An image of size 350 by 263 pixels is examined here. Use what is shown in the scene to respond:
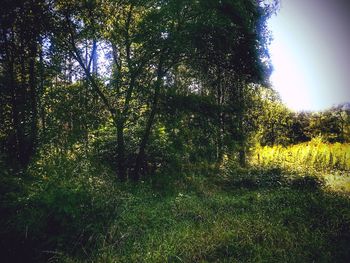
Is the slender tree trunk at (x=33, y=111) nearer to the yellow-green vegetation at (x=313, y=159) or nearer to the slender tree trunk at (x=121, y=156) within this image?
the slender tree trunk at (x=121, y=156)

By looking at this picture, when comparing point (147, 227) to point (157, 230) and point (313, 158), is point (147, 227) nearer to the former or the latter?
point (157, 230)

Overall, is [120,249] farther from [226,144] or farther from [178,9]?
[178,9]

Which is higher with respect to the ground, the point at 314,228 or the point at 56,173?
the point at 56,173

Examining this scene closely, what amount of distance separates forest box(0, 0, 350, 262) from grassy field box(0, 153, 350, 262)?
3 cm

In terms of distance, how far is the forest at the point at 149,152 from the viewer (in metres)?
5.36

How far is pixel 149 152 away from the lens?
39.7ft

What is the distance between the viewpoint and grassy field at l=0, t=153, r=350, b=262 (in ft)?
16.6

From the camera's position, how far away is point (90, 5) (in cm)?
1025

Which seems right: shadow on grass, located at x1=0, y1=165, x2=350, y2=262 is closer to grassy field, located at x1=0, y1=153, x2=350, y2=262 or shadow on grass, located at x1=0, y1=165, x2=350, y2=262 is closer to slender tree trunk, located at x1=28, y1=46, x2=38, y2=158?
grassy field, located at x1=0, y1=153, x2=350, y2=262

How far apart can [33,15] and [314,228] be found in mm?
10463

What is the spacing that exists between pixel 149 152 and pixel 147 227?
554 centimetres

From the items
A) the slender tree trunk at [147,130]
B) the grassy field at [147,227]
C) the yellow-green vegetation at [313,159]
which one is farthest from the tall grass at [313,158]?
the grassy field at [147,227]

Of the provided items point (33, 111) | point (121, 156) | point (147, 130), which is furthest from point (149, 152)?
point (33, 111)

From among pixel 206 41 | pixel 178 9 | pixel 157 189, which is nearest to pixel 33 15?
pixel 178 9
